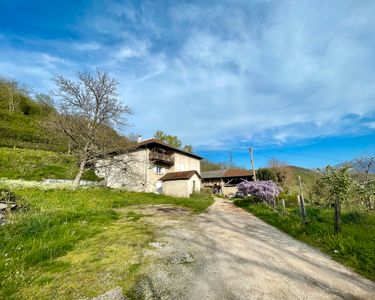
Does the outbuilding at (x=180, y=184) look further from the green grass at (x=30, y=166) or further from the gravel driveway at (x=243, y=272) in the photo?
the gravel driveway at (x=243, y=272)

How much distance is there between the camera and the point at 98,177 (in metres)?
30.4

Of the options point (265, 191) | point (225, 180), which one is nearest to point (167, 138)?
point (225, 180)

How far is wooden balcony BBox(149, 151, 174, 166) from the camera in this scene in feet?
90.3

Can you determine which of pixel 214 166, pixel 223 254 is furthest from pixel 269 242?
pixel 214 166

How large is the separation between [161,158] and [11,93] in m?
37.8

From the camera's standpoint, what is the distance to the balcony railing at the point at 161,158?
90.4ft

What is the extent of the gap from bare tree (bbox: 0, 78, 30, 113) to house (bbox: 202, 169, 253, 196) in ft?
135

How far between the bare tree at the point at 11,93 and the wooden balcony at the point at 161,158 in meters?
33.3

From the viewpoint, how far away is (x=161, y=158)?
2852 centimetres

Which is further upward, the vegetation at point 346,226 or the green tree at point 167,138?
the green tree at point 167,138

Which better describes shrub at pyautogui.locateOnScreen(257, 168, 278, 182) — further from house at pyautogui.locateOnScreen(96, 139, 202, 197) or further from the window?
the window

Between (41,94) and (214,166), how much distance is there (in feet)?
170

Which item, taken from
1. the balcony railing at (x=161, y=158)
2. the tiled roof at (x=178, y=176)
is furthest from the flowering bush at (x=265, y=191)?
the balcony railing at (x=161, y=158)

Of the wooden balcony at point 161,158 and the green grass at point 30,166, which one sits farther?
the wooden balcony at point 161,158
